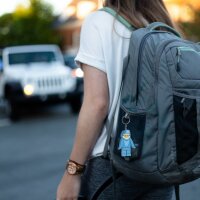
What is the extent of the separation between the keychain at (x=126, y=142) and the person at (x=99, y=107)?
12 cm

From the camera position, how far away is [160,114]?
1.58 meters

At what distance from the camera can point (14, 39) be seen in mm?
57719

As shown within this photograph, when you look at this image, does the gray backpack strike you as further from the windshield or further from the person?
the windshield

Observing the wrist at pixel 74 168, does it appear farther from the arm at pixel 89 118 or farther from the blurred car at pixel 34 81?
the blurred car at pixel 34 81

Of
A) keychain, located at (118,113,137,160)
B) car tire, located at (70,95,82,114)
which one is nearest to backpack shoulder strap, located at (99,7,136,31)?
keychain, located at (118,113,137,160)

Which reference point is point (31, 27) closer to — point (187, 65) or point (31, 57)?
point (31, 57)

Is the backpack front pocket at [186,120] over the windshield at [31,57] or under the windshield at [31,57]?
over

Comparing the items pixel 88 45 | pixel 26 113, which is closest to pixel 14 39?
pixel 26 113

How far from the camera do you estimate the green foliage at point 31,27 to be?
184 ft

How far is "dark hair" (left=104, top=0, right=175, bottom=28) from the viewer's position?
1819 millimetres

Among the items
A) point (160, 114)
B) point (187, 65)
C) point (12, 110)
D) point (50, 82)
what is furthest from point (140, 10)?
point (12, 110)

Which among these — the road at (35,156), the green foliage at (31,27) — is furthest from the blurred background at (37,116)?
the green foliage at (31,27)

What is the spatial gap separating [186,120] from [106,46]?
397mm

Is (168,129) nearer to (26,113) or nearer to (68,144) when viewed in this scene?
(68,144)
